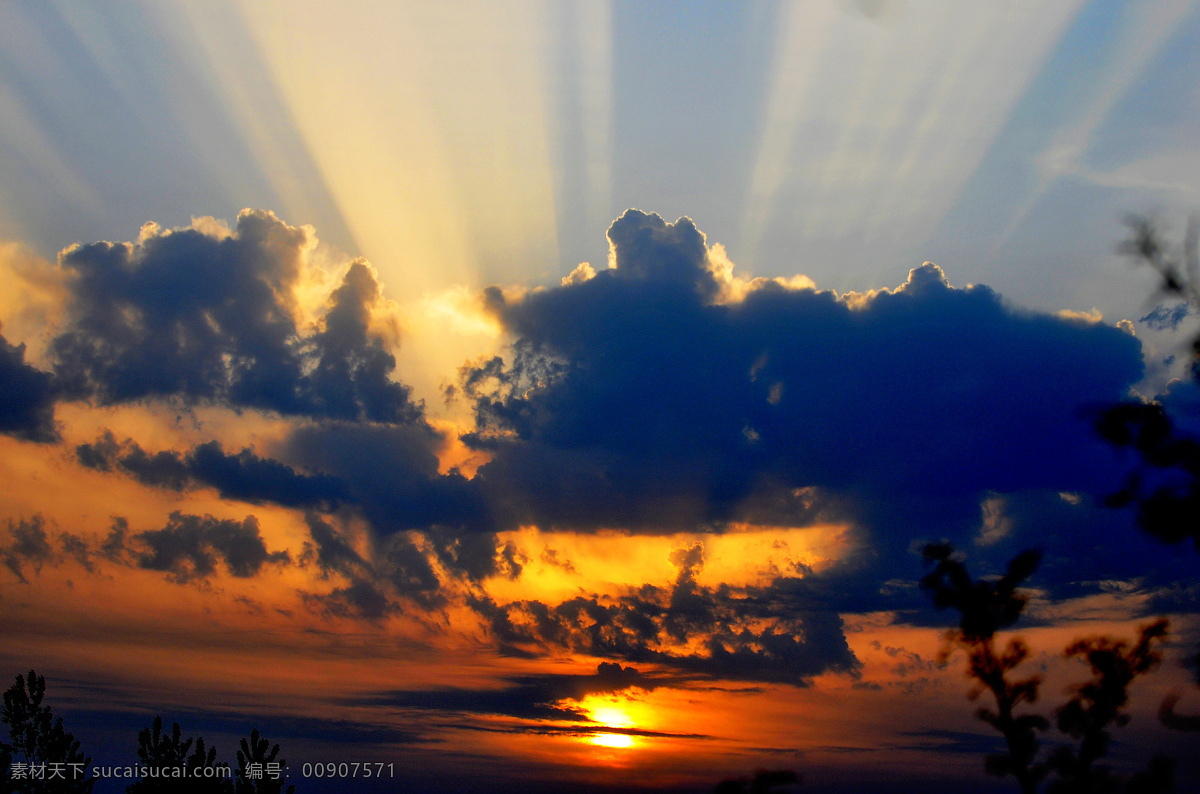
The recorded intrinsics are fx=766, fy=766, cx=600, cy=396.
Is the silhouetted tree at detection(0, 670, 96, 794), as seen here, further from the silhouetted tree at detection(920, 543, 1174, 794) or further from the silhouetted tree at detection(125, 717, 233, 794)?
the silhouetted tree at detection(920, 543, 1174, 794)

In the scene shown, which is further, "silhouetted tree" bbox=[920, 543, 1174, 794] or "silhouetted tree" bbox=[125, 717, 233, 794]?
"silhouetted tree" bbox=[125, 717, 233, 794]

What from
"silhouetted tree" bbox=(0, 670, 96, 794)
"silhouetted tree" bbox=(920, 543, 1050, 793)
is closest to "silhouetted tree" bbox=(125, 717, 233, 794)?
"silhouetted tree" bbox=(0, 670, 96, 794)

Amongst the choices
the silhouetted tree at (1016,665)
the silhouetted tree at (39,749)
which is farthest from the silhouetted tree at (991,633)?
the silhouetted tree at (39,749)

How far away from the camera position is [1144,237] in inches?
543

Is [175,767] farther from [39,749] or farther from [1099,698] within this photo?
[1099,698]

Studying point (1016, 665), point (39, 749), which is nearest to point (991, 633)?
point (1016, 665)

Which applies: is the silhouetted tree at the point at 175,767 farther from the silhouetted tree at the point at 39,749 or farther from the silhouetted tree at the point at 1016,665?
the silhouetted tree at the point at 1016,665

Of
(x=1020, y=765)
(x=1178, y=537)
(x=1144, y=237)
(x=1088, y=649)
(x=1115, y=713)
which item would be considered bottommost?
(x=1020, y=765)

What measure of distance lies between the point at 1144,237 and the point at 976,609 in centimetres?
1018

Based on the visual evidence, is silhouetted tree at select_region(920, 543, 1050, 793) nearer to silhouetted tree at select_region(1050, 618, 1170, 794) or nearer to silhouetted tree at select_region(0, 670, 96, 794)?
silhouetted tree at select_region(1050, 618, 1170, 794)

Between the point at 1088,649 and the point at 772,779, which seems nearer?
the point at 772,779

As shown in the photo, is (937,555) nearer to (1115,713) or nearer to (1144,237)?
(1115,713)

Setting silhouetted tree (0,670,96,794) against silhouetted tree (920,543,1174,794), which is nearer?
silhouetted tree (920,543,1174,794)

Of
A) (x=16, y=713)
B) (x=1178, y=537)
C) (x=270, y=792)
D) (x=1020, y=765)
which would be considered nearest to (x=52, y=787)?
(x=16, y=713)
